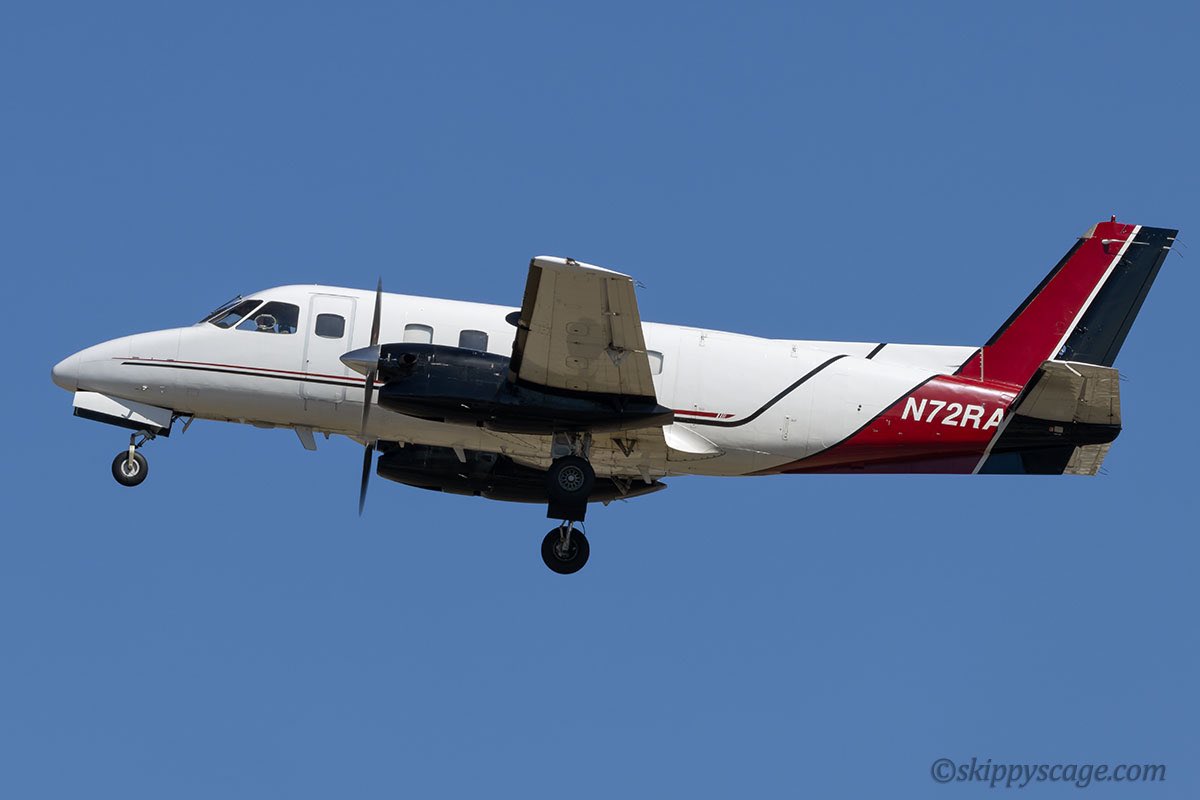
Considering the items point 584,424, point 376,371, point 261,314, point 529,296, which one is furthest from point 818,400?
point 261,314

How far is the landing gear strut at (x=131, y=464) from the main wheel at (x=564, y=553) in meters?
6.17

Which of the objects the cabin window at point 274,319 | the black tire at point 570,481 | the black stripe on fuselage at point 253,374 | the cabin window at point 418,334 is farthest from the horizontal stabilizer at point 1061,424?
the cabin window at point 274,319

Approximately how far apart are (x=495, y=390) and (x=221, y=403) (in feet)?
14.6

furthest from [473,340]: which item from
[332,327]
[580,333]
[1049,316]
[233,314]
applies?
[1049,316]

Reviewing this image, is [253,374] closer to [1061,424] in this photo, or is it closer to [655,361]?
[655,361]

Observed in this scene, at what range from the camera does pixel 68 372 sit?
885 inches

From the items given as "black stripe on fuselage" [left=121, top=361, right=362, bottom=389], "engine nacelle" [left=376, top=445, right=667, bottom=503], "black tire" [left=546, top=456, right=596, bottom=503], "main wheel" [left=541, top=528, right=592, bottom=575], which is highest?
"black stripe on fuselage" [left=121, top=361, right=362, bottom=389]

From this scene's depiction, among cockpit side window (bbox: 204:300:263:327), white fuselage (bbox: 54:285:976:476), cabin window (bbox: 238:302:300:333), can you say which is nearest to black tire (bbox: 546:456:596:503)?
white fuselage (bbox: 54:285:976:476)

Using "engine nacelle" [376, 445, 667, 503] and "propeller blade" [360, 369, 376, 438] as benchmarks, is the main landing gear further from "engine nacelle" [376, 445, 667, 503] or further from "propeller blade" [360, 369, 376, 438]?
"propeller blade" [360, 369, 376, 438]

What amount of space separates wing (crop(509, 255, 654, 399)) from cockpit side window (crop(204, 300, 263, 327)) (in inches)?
175

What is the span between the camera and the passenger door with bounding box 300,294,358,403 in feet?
71.1

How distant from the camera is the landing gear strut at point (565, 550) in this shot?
22047 mm

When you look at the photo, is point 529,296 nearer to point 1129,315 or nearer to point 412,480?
point 412,480

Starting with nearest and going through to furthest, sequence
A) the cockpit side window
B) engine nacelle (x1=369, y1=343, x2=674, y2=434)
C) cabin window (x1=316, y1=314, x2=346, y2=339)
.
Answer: engine nacelle (x1=369, y1=343, x2=674, y2=434)
cabin window (x1=316, y1=314, x2=346, y2=339)
the cockpit side window
